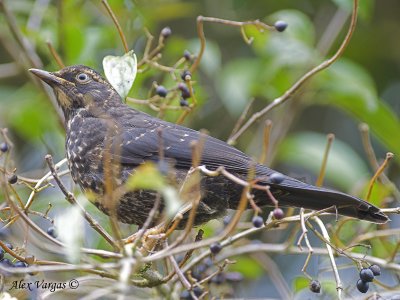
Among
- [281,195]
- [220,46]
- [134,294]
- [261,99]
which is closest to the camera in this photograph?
[281,195]

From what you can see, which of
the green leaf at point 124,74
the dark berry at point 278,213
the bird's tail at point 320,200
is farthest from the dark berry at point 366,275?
the green leaf at point 124,74

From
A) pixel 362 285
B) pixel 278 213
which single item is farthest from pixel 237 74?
pixel 278 213

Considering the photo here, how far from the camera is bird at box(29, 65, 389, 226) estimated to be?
3824 millimetres

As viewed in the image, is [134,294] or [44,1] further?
[44,1]

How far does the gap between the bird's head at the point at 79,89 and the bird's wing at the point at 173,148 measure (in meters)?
0.41

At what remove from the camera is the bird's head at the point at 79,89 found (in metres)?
4.42

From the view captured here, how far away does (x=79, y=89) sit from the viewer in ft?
14.8

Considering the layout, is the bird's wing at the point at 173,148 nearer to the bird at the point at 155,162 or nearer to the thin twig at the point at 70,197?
the bird at the point at 155,162

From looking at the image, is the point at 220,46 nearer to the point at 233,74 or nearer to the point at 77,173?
the point at 233,74

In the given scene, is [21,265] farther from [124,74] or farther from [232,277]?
[232,277]

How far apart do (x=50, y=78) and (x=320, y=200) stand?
5.29ft

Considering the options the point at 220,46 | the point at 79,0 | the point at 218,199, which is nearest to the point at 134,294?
the point at 218,199

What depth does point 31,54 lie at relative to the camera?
462 cm

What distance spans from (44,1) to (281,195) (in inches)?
92.9
